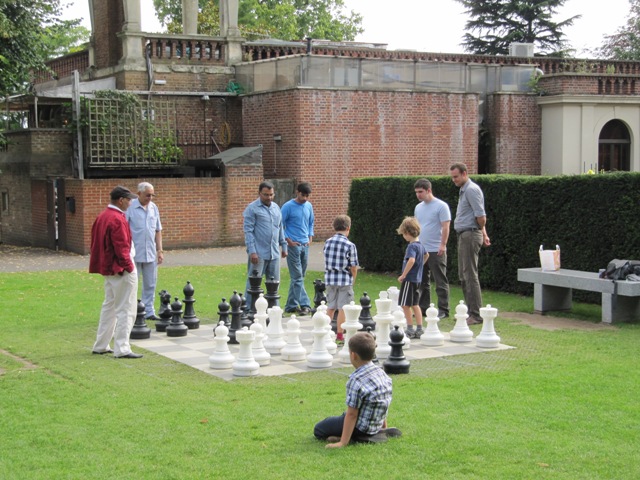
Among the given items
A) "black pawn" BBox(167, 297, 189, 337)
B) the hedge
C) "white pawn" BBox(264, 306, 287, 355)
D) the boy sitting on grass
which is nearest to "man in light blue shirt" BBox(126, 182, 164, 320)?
"black pawn" BBox(167, 297, 189, 337)

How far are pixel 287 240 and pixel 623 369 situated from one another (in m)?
5.88

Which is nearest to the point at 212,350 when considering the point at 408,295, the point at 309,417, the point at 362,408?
the point at 408,295

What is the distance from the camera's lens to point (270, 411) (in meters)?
8.23

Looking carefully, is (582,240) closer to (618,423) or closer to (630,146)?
(618,423)

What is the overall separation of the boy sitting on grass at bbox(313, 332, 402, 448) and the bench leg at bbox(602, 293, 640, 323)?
6.82 meters

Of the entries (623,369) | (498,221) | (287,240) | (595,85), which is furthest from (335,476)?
(595,85)

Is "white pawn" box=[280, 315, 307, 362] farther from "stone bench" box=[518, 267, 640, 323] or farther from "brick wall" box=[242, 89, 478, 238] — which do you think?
"brick wall" box=[242, 89, 478, 238]

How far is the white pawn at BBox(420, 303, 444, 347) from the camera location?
1151 centimetres

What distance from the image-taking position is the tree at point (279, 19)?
184 feet

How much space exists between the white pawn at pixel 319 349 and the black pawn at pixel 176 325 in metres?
2.64

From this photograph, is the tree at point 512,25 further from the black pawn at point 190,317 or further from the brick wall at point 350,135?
the black pawn at point 190,317

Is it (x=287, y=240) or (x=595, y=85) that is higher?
Result: (x=595, y=85)

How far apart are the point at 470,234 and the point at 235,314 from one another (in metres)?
3.90

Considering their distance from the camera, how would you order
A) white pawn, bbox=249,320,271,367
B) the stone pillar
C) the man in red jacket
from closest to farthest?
white pawn, bbox=249,320,271,367 → the man in red jacket → the stone pillar
